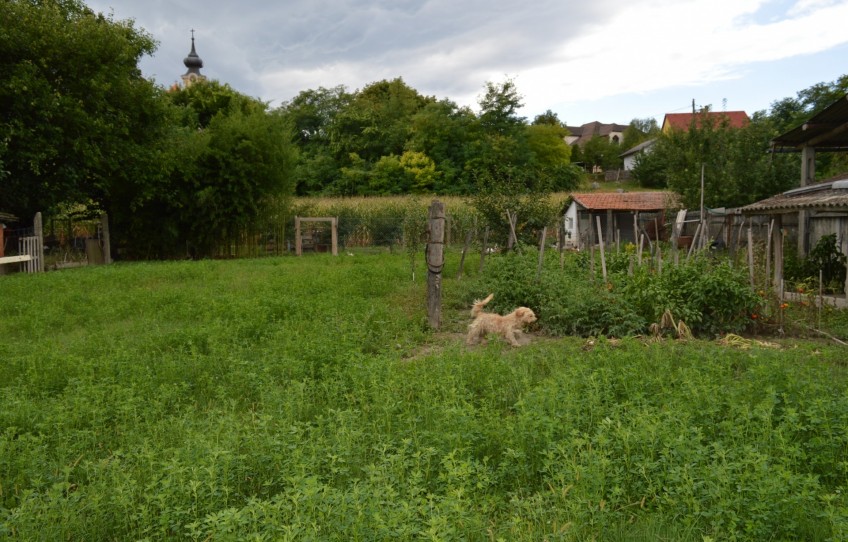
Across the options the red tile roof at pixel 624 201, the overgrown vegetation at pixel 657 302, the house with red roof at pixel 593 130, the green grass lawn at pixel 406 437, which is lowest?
the green grass lawn at pixel 406 437

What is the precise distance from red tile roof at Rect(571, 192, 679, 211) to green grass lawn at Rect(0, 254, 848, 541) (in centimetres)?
2107

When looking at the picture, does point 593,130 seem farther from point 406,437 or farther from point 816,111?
point 406,437

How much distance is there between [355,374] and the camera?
18.7 ft

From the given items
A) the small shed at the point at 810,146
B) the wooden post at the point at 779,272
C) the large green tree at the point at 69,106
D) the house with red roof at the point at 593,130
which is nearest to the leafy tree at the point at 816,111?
the small shed at the point at 810,146

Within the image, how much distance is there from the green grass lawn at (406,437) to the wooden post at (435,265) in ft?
Answer: 2.13

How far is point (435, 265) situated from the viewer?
909 centimetres

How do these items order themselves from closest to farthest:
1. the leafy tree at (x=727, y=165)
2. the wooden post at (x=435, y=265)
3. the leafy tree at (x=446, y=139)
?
the wooden post at (x=435, y=265), the leafy tree at (x=727, y=165), the leafy tree at (x=446, y=139)

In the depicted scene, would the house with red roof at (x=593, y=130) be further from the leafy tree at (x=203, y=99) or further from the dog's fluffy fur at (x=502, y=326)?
the dog's fluffy fur at (x=502, y=326)

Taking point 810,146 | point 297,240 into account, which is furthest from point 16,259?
point 810,146

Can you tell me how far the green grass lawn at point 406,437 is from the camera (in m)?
3.10

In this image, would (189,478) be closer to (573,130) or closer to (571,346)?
(571,346)

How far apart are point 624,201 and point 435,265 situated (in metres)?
21.4

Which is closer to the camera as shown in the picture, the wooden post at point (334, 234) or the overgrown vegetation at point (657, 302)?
the overgrown vegetation at point (657, 302)

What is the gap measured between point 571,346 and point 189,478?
192 inches
